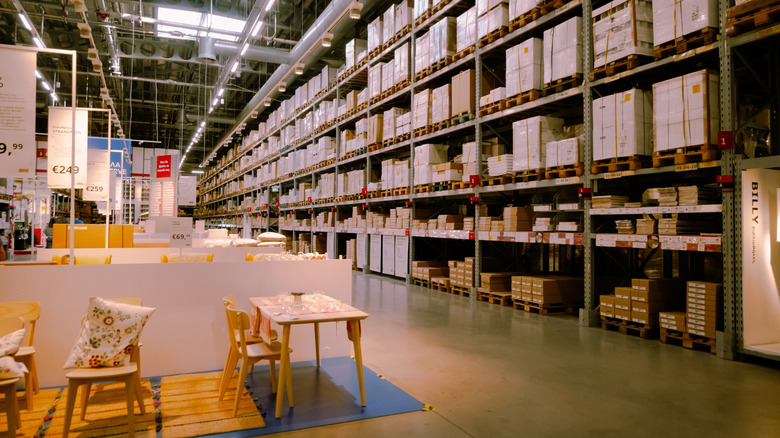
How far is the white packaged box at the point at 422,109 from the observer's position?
37.6 feet

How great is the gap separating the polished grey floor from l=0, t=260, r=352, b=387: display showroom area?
1.05 m

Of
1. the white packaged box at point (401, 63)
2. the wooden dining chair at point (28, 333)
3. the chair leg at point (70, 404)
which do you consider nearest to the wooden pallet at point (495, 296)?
the white packaged box at point (401, 63)

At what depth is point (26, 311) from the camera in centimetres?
410

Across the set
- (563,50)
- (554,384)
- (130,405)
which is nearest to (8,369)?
(130,405)

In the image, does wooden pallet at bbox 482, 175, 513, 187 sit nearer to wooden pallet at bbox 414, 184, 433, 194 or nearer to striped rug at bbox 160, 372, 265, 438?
wooden pallet at bbox 414, 184, 433, 194

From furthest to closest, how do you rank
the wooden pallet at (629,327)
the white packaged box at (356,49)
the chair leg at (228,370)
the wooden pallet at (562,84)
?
the white packaged box at (356,49), the wooden pallet at (562,84), the wooden pallet at (629,327), the chair leg at (228,370)

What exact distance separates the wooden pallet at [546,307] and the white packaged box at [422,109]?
4.84m

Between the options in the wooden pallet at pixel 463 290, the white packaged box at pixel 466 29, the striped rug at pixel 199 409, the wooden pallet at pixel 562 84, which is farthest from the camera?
the wooden pallet at pixel 463 290

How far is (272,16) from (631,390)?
51.8 feet

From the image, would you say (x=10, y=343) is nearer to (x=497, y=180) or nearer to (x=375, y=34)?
(x=497, y=180)

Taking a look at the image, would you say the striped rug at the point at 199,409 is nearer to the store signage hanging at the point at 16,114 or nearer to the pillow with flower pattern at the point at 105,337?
the pillow with flower pattern at the point at 105,337

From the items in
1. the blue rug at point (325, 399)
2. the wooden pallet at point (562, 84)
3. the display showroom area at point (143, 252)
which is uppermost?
the wooden pallet at point (562, 84)

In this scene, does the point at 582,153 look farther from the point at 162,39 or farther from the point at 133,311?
the point at 162,39

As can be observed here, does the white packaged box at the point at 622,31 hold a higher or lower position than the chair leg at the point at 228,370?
higher
